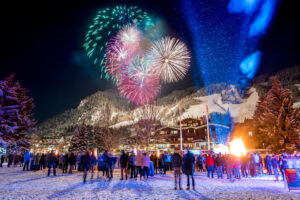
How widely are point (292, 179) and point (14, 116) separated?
36366 mm

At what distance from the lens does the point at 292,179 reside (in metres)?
9.39

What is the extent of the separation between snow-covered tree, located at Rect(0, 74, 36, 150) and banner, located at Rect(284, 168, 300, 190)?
108ft

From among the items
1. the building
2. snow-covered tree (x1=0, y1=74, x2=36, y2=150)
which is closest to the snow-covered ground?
snow-covered tree (x1=0, y1=74, x2=36, y2=150)

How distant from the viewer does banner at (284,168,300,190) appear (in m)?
9.24

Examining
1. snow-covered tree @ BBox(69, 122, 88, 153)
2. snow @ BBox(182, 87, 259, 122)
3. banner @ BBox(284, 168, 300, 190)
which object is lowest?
banner @ BBox(284, 168, 300, 190)

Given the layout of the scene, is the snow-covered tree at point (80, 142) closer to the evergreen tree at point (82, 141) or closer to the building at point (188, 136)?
the evergreen tree at point (82, 141)

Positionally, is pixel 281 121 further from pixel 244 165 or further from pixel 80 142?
pixel 80 142

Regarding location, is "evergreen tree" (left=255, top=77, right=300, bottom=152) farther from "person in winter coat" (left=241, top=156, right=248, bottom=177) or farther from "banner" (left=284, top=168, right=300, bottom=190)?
"banner" (left=284, top=168, right=300, bottom=190)

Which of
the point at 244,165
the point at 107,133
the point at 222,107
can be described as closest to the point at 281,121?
the point at 244,165

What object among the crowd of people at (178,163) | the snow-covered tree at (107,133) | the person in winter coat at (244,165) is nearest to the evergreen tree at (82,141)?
the snow-covered tree at (107,133)

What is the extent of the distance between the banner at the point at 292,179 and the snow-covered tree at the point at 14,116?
32.8m

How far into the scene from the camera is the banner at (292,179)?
924 cm

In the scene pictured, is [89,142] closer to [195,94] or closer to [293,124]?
[293,124]

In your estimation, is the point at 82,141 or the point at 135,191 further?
the point at 82,141
